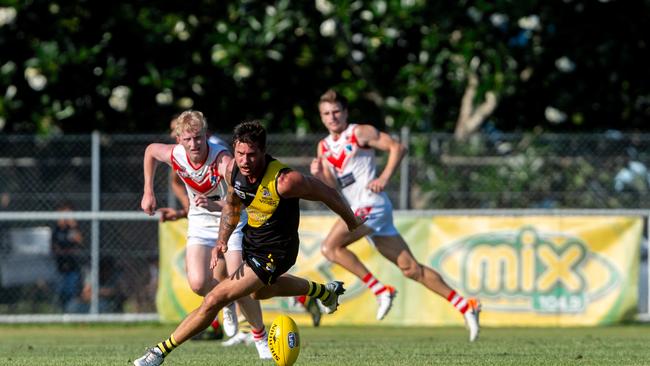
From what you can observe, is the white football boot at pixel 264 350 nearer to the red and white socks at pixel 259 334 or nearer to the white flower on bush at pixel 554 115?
the red and white socks at pixel 259 334

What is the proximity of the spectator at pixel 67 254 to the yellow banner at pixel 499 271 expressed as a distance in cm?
139

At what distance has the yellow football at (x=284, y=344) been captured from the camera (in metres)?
8.88

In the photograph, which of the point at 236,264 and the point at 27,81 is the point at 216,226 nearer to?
the point at 236,264

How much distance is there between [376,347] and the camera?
12.0 m

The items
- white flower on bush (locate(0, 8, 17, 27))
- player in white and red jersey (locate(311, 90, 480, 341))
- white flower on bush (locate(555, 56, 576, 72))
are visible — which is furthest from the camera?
white flower on bush (locate(555, 56, 576, 72))

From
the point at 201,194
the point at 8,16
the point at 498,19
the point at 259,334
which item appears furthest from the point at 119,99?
the point at 259,334

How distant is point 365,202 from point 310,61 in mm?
6561

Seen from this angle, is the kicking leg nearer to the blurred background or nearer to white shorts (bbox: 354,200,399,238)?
white shorts (bbox: 354,200,399,238)

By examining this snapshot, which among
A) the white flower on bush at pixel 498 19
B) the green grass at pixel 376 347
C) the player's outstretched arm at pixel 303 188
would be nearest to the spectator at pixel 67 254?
the green grass at pixel 376 347

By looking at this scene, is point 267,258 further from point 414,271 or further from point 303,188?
point 414,271

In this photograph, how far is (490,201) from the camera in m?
17.2

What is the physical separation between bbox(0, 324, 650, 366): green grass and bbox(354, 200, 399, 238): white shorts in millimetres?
1072

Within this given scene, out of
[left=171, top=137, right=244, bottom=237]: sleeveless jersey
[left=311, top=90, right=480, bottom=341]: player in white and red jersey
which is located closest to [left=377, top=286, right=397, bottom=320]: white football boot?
[left=311, top=90, right=480, bottom=341]: player in white and red jersey

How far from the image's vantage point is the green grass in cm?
1014
